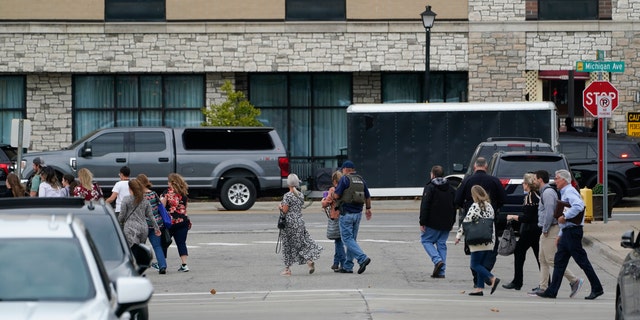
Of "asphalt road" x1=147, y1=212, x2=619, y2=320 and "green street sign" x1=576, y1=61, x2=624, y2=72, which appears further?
"green street sign" x1=576, y1=61, x2=624, y2=72

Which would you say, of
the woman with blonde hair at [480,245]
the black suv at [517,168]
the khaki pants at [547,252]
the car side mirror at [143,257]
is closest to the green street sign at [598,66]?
the black suv at [517,168]

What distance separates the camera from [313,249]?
18.7 m

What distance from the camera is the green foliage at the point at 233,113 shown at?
35969 millimetres

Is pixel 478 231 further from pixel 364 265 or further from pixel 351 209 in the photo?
pixel 351 209

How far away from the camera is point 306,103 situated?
3972 centimetres

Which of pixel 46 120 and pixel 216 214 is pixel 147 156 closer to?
pixel 216 214

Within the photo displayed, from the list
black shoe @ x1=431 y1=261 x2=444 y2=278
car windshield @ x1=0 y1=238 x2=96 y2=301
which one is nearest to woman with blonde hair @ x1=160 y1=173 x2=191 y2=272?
black shoe @ x1=431 y1=261 x2=444 y2=278

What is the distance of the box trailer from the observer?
32.1m

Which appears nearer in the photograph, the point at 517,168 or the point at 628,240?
the point at 628,240

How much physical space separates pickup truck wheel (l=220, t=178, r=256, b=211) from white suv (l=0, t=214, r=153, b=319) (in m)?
22.5

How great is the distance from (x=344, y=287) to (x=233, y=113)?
64.0 ft

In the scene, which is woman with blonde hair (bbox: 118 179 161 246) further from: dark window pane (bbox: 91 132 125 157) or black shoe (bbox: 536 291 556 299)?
dark window pane (bbox: 91 132 125 157)

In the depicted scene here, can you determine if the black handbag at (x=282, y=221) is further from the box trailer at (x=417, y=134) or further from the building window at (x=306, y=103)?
the building window at (x=306, y=103)

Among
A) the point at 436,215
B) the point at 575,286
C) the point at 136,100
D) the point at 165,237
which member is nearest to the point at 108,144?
the point at 136,100
